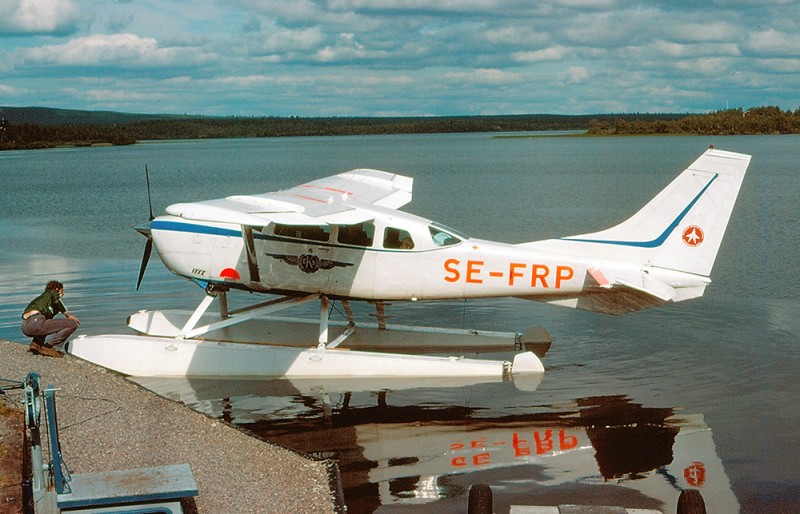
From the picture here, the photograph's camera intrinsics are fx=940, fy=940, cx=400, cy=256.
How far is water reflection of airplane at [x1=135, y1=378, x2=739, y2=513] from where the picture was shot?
7582 mm

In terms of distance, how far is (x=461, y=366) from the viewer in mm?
11273

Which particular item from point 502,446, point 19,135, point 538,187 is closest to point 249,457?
point 502,446

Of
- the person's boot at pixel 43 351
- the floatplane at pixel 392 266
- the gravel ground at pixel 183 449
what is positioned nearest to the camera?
the gravel ground at pixel 183 449

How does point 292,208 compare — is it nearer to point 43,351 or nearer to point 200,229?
point 200,229

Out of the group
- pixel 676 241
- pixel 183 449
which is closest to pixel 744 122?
pixel 676 241

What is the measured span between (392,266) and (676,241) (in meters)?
3.40

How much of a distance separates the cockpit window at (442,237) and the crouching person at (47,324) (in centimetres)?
459

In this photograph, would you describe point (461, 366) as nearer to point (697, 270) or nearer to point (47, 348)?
point (697, 270)

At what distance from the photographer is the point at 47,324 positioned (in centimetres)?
1148

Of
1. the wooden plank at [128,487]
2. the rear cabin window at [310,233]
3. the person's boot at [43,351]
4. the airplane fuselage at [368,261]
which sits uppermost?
the rear cabin window at [310,233]

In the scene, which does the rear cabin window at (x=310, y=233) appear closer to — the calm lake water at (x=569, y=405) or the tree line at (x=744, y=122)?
the calm lake water at (x=569, y=405)

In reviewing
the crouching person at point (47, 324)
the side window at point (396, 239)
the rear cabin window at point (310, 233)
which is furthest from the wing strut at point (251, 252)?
the crouching person at point (47, 324)

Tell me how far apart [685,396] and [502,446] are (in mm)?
2582

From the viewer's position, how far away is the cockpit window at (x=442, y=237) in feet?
37.7
